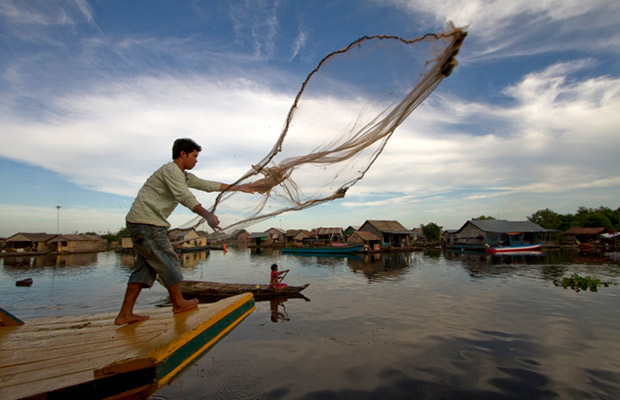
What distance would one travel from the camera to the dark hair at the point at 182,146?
10.9ft

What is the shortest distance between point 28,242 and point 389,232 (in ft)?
216

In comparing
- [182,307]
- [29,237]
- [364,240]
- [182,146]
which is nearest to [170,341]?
[182,307]

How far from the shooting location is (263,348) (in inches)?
301

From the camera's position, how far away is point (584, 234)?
59.4m

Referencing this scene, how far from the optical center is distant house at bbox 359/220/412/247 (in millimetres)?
56000

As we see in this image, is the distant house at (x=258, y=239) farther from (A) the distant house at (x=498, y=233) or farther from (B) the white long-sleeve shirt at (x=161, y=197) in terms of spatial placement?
(B) the white long-sleeve shirt at (x=161, y=197)

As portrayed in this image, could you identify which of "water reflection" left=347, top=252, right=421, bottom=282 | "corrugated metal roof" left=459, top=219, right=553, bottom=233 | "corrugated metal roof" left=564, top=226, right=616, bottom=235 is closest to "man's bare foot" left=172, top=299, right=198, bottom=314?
"water reflection" left=347, top=252, right=421, bottom=282

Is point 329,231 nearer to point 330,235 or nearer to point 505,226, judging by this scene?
point 330,235

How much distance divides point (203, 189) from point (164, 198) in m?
0.51

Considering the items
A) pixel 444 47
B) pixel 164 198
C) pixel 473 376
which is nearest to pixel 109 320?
pixel 164 198

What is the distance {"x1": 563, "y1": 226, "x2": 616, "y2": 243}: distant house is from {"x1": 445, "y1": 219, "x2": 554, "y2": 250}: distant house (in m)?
12.8

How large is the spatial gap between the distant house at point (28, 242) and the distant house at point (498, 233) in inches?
2907

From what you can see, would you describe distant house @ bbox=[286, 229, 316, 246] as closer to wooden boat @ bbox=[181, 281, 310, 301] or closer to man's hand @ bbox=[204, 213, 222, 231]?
wooden boat @ bbox=[181, 281, 310, 301]

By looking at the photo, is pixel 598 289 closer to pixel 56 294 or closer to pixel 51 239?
pixel 56 294
